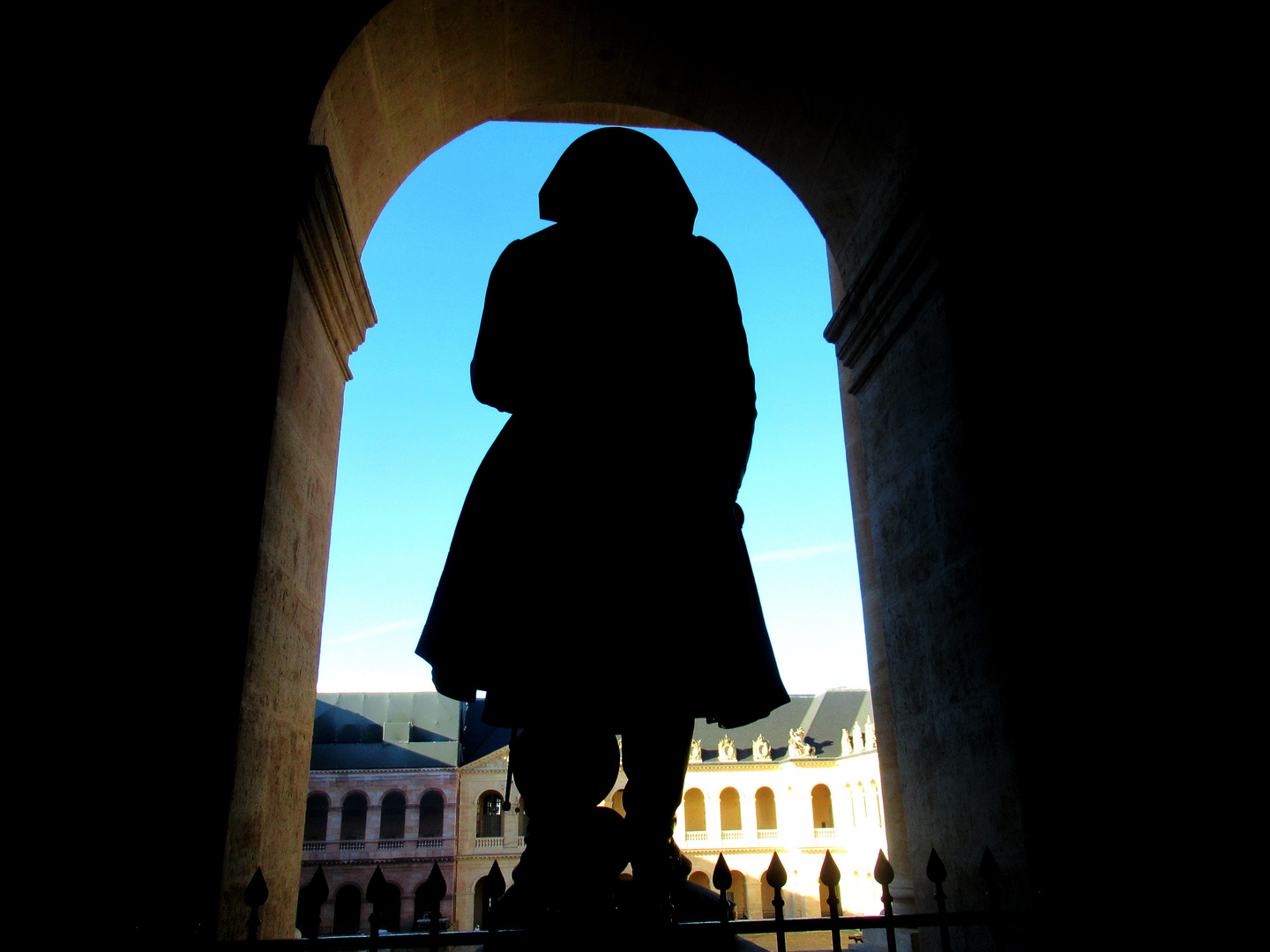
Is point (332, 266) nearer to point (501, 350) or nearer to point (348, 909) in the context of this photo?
point (501, 350)

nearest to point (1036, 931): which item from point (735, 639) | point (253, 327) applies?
point (735, 639)

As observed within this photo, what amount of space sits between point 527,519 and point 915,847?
2.14 meters

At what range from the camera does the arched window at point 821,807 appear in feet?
138

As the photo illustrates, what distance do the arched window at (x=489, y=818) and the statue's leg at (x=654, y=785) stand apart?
39.8m

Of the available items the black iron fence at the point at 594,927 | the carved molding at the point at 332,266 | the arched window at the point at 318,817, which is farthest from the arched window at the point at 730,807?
the black iron fence at the point at 594,927

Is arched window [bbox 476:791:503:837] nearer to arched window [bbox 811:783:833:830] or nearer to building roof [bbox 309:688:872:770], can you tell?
building roof [bbox 309:688:872:770]

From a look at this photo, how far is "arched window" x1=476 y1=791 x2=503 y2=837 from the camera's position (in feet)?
128

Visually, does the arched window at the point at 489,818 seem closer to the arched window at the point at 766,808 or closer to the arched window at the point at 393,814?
the arched window at the point at 393,814

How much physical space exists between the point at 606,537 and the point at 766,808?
44.9 meters

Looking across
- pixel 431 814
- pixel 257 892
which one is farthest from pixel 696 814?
pixel 257 892

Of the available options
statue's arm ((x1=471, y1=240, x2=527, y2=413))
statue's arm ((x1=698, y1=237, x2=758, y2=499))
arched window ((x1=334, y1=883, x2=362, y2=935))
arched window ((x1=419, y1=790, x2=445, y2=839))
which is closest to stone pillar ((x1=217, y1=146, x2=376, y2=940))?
statue's arm ((x1=471, y1=240, x2=527, y2=413))

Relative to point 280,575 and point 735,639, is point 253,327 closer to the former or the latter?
point 280,575

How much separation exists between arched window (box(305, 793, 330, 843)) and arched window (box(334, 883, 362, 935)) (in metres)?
2.63

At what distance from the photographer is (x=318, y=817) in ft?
127
